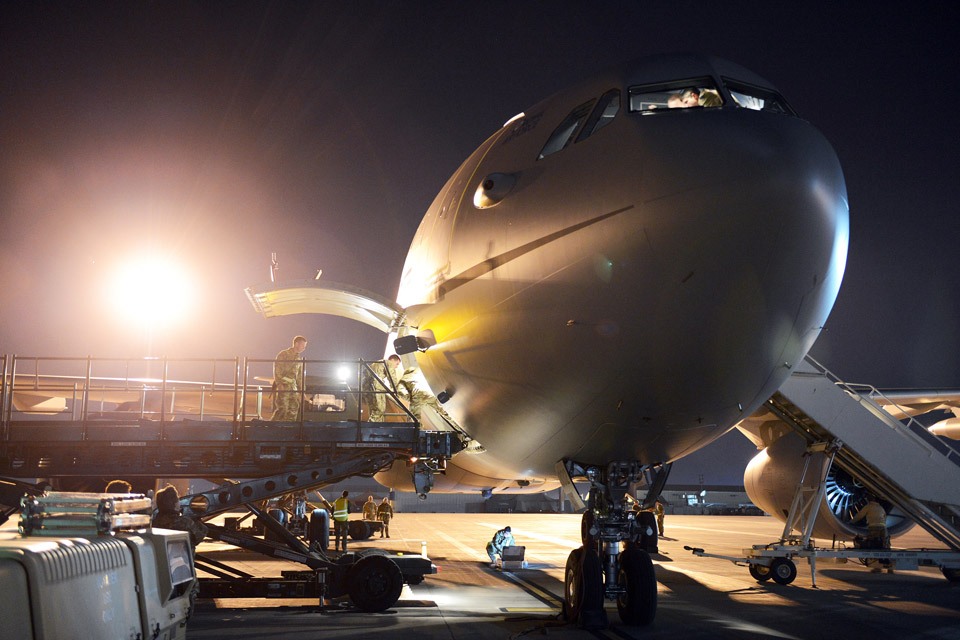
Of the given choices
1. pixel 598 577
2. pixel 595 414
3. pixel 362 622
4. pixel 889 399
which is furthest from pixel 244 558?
pixel 889 399

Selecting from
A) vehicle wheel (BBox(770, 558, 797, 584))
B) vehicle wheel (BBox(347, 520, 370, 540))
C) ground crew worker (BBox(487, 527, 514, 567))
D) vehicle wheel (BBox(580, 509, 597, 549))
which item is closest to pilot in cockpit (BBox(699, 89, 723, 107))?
vehicle wheel (BBox(580, 509, 597, 549))

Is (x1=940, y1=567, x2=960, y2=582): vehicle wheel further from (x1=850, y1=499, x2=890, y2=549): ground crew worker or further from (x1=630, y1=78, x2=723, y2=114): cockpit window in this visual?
(x1=630, y1=78, x2=723, y2=114): cockpit window

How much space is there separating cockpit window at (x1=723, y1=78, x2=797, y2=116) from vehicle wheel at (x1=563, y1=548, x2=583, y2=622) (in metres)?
4.50

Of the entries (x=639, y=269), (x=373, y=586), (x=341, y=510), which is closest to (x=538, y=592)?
(x=373, y=586)

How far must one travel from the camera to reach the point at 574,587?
26.7 ft

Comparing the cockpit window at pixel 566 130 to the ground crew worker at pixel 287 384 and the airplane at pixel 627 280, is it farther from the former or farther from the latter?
the ground crew worker at pixel 287 384

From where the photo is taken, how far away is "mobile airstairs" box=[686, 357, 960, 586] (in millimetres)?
13766

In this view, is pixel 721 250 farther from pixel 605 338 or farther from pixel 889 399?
pixel 889 399

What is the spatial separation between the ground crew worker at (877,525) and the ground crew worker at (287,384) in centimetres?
1059

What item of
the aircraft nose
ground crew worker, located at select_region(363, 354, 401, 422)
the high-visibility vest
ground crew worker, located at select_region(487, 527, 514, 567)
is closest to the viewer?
the aircraft nose

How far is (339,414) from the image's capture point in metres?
12.1

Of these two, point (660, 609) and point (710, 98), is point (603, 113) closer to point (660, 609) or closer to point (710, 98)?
point (710, 98)

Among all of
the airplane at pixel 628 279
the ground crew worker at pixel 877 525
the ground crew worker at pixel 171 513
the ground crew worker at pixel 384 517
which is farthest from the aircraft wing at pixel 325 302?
the ground crew worker at pixel 384 517

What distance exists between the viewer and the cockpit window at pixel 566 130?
686 cm
